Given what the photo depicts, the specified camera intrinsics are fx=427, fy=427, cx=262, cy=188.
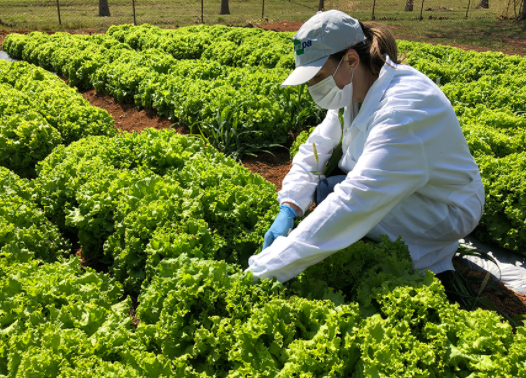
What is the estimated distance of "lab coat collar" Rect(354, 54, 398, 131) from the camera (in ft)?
10.7

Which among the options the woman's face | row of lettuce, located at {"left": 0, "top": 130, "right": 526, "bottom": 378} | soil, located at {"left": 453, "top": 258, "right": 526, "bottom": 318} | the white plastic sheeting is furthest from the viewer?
the white plastic sheeting

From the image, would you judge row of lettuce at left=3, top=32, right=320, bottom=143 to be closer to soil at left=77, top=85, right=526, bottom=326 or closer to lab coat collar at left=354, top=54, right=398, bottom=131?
soil at left=77, top=85, right=526, bottom=326

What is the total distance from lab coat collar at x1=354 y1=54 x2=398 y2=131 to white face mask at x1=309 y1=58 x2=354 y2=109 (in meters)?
0.17

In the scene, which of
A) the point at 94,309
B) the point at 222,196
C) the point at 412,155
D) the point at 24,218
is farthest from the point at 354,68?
the point at 24,218

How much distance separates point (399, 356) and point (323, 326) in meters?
0.49

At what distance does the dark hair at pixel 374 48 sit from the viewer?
3320mm

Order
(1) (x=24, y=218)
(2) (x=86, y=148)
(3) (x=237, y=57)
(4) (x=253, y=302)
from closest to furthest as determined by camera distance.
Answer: (4) (x=253, y=302), (1) (x=24, y=218), (2) (x=86, y=148), (3) (x=237, y=57)

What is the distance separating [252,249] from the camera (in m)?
4.01

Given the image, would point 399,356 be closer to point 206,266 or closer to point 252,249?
point 206,266

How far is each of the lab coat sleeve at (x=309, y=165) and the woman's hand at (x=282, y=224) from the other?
13 cm

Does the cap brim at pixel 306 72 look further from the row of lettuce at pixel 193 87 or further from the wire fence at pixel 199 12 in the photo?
the wire fence at pixel 199 12

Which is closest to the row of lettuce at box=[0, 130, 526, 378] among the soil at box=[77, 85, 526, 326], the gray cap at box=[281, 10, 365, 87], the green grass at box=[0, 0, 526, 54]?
the soil at box=[77, 85, 526, 326]

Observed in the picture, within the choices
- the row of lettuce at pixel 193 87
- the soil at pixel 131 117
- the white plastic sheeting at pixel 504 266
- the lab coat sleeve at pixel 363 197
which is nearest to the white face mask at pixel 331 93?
the lab coat sleeve at pixel 363 197

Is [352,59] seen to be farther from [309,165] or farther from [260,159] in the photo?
[260,159]
